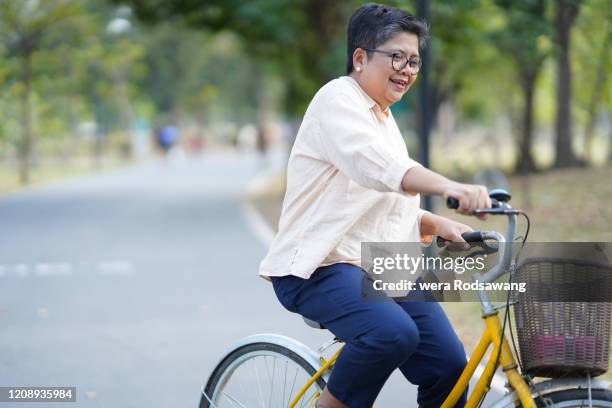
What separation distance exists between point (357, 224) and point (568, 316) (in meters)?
0.72

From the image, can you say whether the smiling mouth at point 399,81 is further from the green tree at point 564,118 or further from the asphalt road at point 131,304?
the green tree at point 564,118

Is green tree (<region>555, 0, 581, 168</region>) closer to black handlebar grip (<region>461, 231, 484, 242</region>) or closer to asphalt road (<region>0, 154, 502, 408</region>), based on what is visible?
asphalt road (<region>0, 154, 502, 408</region>)

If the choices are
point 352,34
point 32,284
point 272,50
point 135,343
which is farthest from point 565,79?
point 352,34

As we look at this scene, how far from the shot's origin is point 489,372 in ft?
10.1

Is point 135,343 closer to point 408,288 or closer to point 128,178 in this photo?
point 408,288

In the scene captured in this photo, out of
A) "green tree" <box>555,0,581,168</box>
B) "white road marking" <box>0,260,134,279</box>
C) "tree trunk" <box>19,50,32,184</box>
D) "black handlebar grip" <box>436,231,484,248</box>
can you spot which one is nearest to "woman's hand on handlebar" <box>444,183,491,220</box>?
"black handlebar grip" <box>436,231,484,248</box>

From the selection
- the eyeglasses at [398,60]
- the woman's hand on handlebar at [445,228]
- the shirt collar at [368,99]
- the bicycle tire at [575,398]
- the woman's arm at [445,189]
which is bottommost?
the bicycle tire at [575,398]

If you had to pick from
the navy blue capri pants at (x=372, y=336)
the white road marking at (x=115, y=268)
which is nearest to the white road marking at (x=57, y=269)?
the white road marking at (x=115, y=268)

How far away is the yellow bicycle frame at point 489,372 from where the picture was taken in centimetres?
292

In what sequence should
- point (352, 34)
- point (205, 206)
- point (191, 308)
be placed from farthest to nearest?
1. point (205, 206)
2. point (191, 308)
3. point (352, 34)

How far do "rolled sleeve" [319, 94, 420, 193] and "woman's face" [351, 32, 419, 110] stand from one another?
14 centimetres

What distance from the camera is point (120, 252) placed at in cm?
1202

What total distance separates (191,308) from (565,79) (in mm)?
15684

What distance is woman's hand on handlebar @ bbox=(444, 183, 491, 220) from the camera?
272 cm
